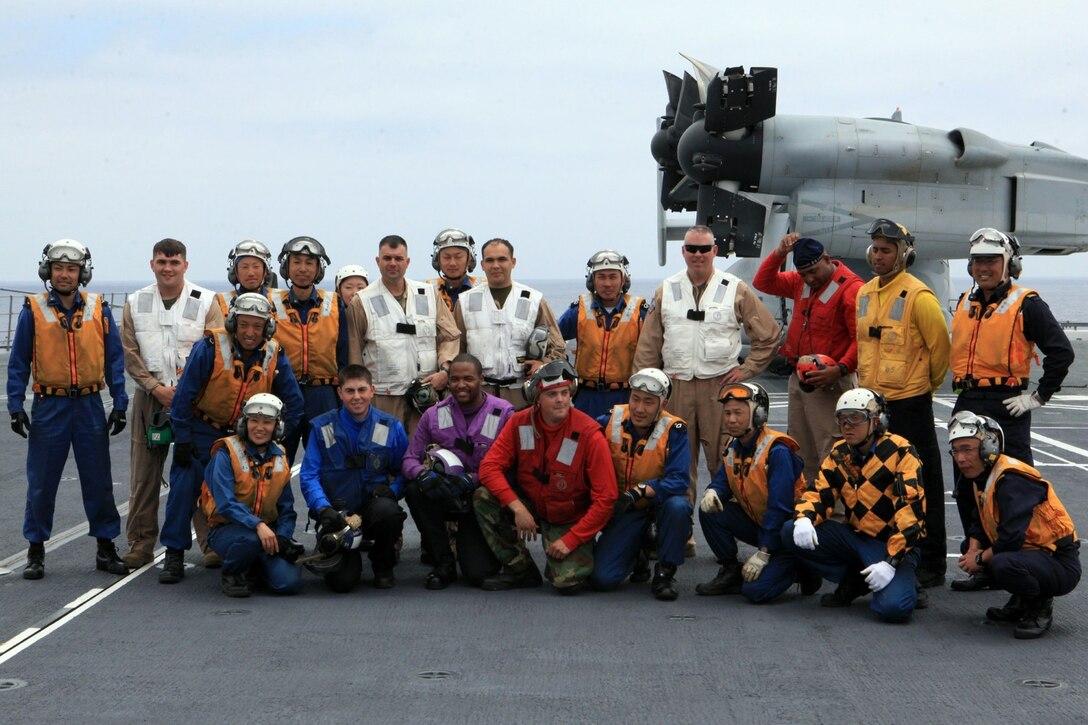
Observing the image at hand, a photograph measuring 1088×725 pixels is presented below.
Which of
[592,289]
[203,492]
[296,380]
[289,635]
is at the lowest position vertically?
[289,635]

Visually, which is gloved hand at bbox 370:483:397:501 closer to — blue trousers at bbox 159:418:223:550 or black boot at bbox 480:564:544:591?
black boot at bbox 480:564:544:591

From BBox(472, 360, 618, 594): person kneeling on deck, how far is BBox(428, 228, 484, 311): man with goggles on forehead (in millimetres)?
1599

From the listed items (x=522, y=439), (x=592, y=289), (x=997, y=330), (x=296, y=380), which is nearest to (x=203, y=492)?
(x=296, y=380)

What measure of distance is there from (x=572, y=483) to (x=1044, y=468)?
6.17m

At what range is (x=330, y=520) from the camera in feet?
20.2

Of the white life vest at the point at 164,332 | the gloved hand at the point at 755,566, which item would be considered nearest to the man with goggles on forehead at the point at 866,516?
the gloved hand at the point at 755,566

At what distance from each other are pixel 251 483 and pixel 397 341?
148 cm

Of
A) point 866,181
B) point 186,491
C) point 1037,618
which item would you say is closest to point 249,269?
point 186,491

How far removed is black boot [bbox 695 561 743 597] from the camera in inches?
244

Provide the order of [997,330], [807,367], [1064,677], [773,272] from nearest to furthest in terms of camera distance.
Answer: [1064,677] → [997,330] → [807,367] → [773,272]

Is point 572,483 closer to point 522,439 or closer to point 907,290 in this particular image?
point 522,439

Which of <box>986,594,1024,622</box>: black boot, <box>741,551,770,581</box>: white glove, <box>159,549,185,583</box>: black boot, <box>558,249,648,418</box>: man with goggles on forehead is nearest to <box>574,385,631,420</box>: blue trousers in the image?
<box>558,249,648,418</box>: man with goggles on forehead

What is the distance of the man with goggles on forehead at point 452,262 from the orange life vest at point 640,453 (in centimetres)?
174

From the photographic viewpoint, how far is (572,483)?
6.34m
